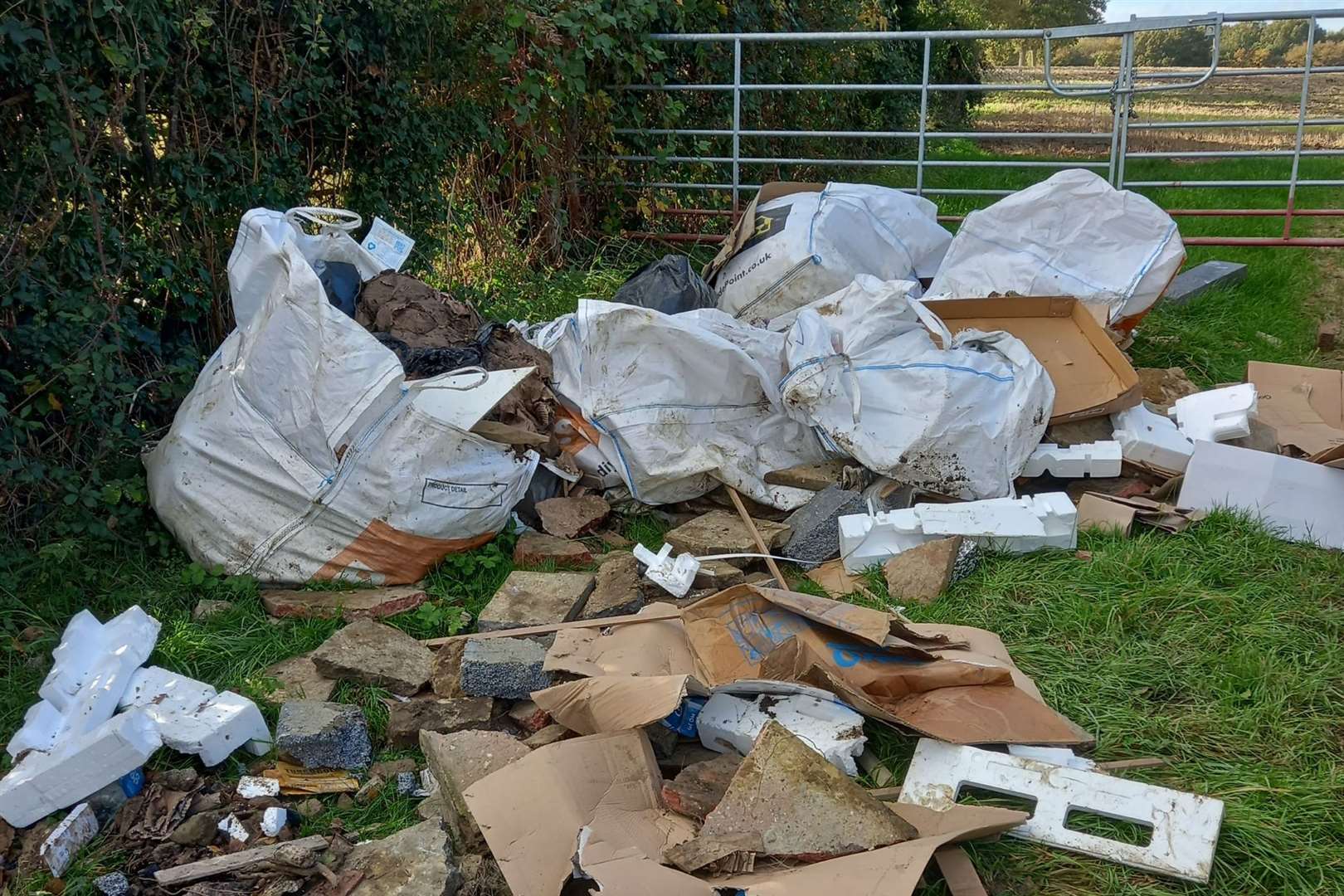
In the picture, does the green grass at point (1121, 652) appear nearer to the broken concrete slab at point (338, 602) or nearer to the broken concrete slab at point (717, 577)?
the broken concrete slab at point (338, 602)

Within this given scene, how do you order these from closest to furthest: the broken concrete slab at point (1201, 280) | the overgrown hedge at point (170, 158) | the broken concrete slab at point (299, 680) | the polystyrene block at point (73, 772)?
1. the polystyrene block at point (73, 772)
2. the broken concrete slab at point (299, 680)
3. the overgrown hedge at point (170, 158)
4. the broken concrete slab at point (1201, 280)

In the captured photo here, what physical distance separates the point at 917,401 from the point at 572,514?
4.12ft

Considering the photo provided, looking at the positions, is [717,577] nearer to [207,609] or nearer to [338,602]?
[338,602]

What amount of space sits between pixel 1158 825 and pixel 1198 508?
1.62 metres

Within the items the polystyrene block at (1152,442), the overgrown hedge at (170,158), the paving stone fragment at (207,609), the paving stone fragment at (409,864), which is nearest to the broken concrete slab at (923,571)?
the polystyrene block at (1152,442)

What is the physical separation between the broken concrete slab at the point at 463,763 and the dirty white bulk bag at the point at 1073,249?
110 inches

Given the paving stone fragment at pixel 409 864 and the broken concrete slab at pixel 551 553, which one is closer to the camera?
the paving stone fragment at pixel 409 864

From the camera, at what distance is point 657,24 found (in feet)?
20.8

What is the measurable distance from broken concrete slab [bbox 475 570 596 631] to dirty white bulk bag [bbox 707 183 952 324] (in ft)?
6.26

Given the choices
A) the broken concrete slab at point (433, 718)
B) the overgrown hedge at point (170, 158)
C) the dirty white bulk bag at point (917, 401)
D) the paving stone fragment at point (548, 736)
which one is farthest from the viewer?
the dirty white bulk bag at point (917, 401)

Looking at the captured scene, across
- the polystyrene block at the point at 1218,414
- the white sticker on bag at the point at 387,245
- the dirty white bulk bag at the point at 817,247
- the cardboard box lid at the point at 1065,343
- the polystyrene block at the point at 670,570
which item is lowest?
the polystyrene block at the point at 670,570

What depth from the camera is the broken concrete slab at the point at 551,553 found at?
3.48 metres

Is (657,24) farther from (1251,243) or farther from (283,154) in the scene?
(1251,243)

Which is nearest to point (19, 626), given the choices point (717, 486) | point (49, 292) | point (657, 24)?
point (49, 292)
